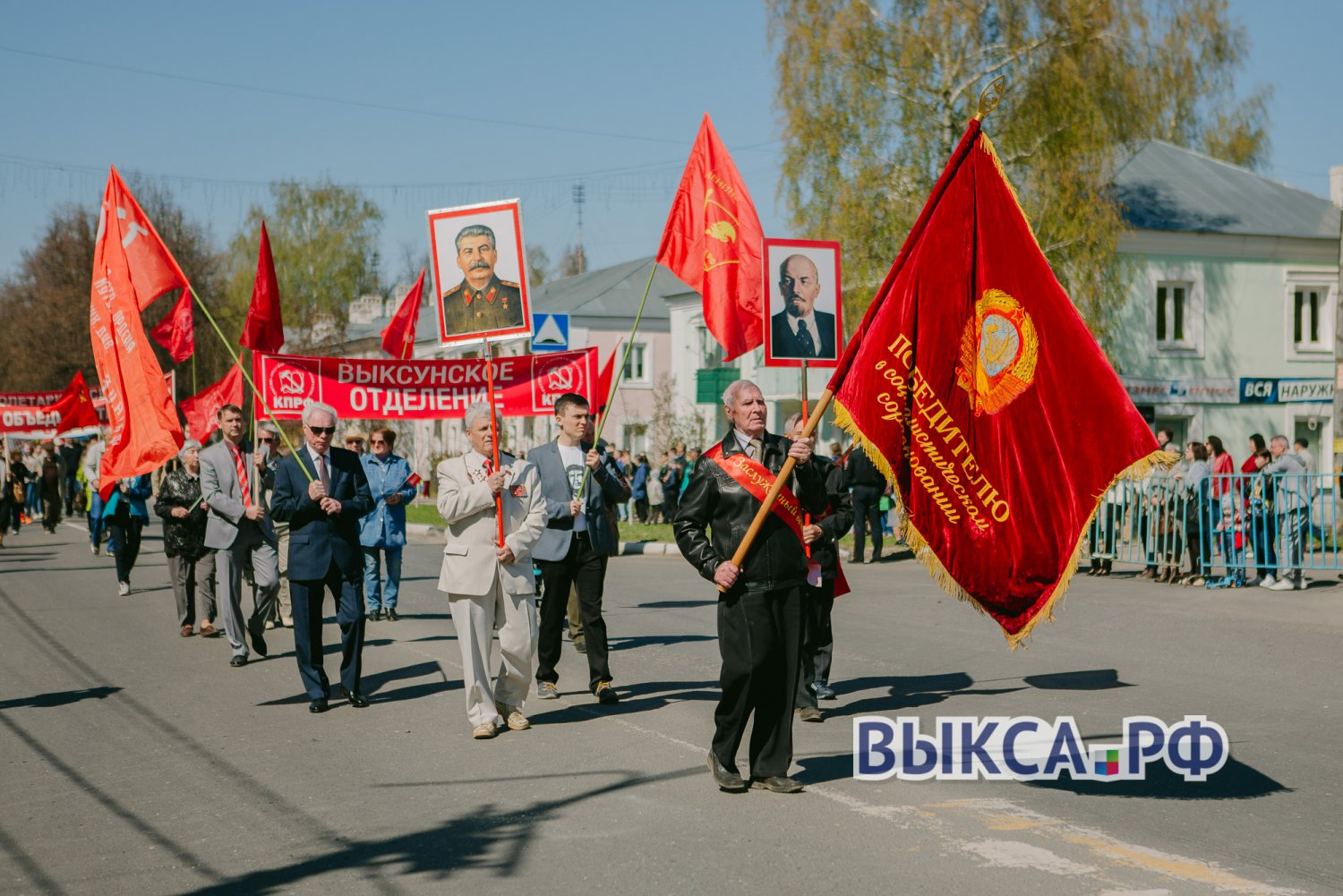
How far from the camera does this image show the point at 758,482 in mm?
7102

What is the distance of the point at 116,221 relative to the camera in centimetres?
1135

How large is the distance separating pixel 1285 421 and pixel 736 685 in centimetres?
3293

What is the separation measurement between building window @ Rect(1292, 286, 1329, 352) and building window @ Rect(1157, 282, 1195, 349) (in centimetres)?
300

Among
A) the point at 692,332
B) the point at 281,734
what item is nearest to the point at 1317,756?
the point at 281,734

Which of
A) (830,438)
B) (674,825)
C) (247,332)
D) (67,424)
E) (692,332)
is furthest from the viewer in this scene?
(692,332)

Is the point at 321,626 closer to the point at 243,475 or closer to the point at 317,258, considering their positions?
the point at 243,475

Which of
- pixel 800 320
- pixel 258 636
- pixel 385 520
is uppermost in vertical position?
pixel 800 320

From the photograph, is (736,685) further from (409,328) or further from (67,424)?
(67,424)

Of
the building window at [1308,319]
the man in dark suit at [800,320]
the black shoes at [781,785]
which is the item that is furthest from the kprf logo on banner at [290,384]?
the building window at [1308,319]

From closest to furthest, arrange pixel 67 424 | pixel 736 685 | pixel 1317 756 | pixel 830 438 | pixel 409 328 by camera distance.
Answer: pixel 736 685 → pixel 1317 756 → pixel 409 328 → pixel 67 424 → pixel 830 438

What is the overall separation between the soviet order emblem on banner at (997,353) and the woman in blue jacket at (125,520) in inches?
495

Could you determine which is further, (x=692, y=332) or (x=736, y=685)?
(x=692, y=332)

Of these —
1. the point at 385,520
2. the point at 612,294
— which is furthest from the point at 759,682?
the point at 612,294

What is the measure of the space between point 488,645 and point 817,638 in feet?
6.95
